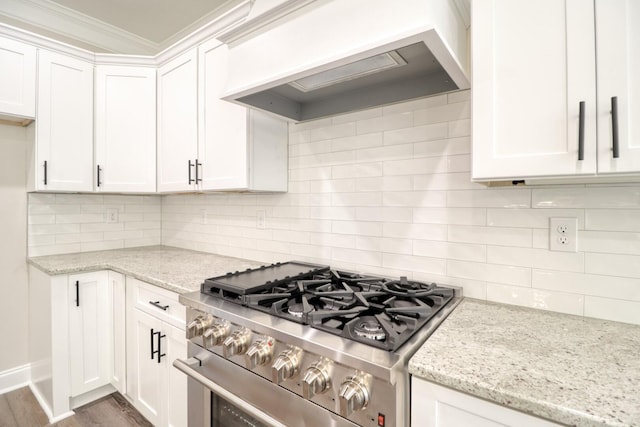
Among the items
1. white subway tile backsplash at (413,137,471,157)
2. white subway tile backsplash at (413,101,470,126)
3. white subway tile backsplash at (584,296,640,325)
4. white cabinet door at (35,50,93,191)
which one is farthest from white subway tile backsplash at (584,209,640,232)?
white cabinet door at (35,50,93,191)

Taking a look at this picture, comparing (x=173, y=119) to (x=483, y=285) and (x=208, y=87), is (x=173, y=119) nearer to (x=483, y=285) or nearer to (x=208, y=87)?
(x=208, y=87)

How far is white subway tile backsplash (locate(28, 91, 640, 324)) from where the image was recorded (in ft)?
3.69

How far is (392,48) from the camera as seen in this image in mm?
1041

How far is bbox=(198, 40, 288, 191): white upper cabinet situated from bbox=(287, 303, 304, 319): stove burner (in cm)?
82

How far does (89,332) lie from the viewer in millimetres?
2090

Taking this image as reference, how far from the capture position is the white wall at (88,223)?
7.86ft

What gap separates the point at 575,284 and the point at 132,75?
292 centimetres

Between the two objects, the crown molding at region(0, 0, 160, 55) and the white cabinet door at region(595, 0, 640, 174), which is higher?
the crown molding at region(0, 0, 160, 55)

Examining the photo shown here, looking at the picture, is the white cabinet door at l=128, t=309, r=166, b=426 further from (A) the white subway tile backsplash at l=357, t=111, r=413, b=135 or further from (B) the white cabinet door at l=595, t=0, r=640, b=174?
(B) the white cabinet door at l=595, t=0, r=640, b=174

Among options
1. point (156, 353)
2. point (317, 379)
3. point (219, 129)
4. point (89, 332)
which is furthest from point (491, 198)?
point (89, 332)

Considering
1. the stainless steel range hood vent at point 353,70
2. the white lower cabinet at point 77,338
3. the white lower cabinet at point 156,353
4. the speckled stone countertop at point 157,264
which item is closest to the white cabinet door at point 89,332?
the white lower cabinet at point 77,338

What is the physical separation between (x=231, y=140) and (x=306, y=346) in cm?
130

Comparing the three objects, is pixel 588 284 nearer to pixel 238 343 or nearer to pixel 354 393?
pixel 354 393

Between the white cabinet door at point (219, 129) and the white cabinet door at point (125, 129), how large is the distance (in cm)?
65
